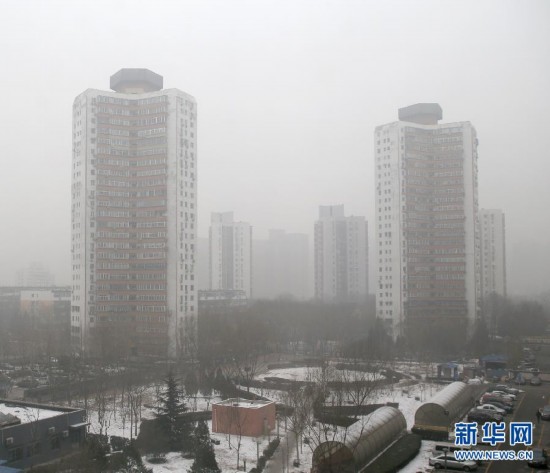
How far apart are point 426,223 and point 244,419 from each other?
21.7m

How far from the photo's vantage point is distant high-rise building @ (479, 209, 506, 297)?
140 ft

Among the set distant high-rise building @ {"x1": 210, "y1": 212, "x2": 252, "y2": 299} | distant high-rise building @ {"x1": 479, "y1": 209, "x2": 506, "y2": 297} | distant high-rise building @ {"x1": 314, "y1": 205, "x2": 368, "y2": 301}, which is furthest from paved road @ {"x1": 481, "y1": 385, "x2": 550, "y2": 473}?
distant high-rise building @ {"x1": 210, "y1": 212, "x2": 252, "y2": 299}

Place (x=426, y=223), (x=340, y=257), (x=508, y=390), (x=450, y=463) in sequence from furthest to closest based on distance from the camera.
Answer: (x=340, y=257) → (x=426, y=223) → (x=508, y=390) → (x=450, y=463)

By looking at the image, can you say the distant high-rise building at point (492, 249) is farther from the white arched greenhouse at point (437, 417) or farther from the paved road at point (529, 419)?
the white arched greenhouse at point (437, 417)

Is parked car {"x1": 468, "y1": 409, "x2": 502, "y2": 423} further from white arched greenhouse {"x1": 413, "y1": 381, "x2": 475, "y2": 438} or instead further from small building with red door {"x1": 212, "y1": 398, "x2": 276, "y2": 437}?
small building with red door {"x1": 212, "y1": 398, "x2": 276, "y2": 437}

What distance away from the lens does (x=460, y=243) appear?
3030cm

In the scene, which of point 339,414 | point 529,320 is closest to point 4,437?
point 339,414

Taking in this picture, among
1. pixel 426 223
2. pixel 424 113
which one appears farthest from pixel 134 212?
pixel 424 113

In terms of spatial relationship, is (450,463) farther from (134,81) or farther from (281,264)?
(281,264)

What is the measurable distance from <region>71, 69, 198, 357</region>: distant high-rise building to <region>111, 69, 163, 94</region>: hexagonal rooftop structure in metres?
1.03

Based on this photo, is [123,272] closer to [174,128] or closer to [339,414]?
[174,128]

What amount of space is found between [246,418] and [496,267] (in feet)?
119

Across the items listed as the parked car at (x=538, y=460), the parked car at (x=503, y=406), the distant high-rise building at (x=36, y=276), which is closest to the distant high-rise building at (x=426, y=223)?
the parked car at (x=503, y=406)

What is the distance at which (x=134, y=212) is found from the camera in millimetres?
26781
